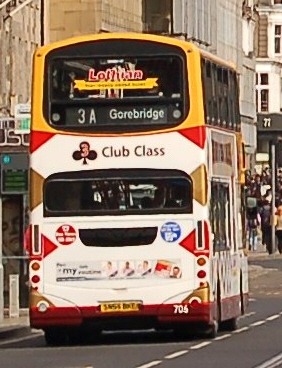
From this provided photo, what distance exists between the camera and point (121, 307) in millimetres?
25891

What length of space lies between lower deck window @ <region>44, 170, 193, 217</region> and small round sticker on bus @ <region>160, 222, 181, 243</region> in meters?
0.20

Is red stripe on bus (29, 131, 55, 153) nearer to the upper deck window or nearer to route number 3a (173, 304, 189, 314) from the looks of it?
the upper deck window

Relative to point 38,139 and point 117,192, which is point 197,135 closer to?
point 117,192

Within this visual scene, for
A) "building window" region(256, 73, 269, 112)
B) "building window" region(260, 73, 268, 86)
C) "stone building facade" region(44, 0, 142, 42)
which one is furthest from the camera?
"building window" region(260, 73, 268, 86)

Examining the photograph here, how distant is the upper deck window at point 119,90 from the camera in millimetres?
26125

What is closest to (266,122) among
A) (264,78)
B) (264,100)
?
(264,100)

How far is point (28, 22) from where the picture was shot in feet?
192

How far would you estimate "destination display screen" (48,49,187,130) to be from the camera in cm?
2612

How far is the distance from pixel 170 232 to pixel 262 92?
82955 mm

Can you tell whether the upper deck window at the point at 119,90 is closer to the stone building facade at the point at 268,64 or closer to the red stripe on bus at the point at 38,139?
the red stripe on bus at the point at 38,139

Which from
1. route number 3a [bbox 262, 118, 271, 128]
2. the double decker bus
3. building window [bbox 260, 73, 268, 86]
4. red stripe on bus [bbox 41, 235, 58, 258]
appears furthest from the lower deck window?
building window [bbox 260, 73, 268, 86]

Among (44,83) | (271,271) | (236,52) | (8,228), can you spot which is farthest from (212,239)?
(236,52)

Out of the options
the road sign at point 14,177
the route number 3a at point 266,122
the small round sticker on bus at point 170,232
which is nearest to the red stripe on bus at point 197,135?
the small round sticker on bus at point 170,232

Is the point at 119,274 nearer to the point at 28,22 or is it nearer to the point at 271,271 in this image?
the point at 271,271
